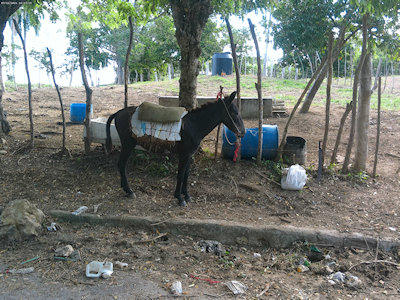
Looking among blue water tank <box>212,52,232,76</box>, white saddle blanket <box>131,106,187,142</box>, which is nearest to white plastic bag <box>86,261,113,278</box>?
white saddle blanket <box>131,106,187,142</box>

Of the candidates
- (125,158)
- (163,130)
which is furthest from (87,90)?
(163,130)

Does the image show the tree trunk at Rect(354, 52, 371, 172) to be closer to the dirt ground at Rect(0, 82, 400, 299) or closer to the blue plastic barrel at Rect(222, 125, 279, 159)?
the dirt ground at Rect(0, 82, 400, 299)

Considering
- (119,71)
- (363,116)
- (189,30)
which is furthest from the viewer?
(119,71)

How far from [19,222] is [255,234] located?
3.06 metres

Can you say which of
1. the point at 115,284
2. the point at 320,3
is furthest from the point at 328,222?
the point at 320,3

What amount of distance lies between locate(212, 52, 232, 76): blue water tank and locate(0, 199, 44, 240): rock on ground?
19950mm

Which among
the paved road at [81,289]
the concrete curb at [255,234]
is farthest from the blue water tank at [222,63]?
the paved road at [81,289]

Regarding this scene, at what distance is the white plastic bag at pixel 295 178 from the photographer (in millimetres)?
5270

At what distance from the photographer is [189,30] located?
584 centimetres

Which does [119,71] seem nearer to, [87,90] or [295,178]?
[87,90]

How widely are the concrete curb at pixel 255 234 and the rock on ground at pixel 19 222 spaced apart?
3.51 feet

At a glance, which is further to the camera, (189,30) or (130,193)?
(189,30)

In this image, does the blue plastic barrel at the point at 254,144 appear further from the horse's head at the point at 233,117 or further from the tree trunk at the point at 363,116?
the tree trunk at the point at 363,116

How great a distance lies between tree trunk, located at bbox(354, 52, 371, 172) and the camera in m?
6.15
